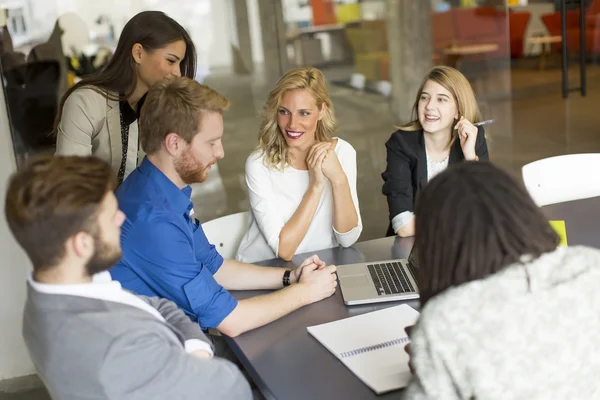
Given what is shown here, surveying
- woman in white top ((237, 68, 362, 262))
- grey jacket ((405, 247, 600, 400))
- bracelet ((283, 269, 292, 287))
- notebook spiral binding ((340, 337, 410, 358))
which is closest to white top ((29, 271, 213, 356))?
notebook spiral binding ((340, 337, 410, 358))

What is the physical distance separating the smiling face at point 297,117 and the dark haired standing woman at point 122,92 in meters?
0.44

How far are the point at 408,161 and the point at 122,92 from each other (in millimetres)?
1166

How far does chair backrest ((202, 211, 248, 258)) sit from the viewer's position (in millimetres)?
2711

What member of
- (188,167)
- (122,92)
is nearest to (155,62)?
(122,92)

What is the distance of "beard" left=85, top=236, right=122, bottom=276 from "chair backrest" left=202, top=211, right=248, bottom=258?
1269 millimetres

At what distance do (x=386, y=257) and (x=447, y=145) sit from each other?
813 millimetres

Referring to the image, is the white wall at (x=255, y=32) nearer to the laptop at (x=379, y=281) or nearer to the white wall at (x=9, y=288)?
the white wall at (x=9, y=288)

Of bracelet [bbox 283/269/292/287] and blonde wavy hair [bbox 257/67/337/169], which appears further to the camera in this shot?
blonde wavy hair [bbox 257/67/337/169]

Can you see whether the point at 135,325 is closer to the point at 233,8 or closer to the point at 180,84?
the point at 180,84

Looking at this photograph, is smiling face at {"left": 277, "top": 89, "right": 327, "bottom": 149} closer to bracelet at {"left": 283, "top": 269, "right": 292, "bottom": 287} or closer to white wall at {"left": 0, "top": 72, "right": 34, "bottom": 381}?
bracelet at {"left": 283, "top": 269, "right": 292, "bottom": 287}

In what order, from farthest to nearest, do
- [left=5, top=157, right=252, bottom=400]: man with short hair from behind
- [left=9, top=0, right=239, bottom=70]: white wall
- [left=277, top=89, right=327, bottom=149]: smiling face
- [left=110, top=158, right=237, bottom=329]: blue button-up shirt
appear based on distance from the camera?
[left=9, top=0, right=239, bottom=70]: white wall < [left=277, top=89, right=327, bottom=149]: smiling face < [left=110, top=158, right=237, bottom=329]: blue button-up shirt < [left=5, top=157, right=252, bottom=400]: man with short hair from behind

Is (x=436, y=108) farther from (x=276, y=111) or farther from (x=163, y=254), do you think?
(x=163, y=254)

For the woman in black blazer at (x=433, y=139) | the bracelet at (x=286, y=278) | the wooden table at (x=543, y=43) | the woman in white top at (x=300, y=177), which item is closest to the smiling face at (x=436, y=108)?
the woman in black blazer at (x=433, y=139)

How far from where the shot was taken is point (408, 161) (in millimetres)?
2893
